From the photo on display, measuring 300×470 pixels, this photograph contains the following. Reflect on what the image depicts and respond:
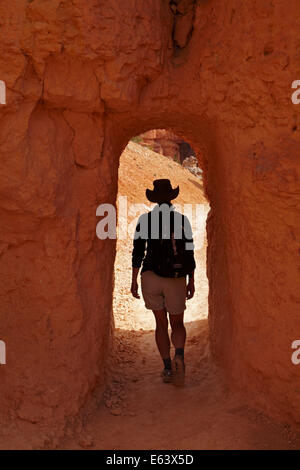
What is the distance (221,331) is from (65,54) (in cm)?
270

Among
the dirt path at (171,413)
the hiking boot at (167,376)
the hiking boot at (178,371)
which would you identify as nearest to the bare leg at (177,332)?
the hiking boot at (178,371)

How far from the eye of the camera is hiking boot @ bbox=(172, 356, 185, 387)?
362 cm

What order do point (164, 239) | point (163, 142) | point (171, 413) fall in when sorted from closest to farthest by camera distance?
point (171, 413), point (164, 239), point (163, 142)

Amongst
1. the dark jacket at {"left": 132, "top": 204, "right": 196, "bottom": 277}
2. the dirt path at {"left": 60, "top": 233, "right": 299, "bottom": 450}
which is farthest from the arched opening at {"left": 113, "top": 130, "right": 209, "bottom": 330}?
the dark jacket at {"left": 132, "top": 204, "right": 196, "bottom": 277}

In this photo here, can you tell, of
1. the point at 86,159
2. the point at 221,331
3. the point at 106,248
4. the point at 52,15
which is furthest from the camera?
the point at 221,331

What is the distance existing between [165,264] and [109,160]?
101 cm

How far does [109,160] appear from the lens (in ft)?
11.5

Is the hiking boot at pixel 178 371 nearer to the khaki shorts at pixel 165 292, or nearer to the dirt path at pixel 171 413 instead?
the dirt path at pixel 171 413

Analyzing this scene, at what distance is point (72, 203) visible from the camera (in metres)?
3.28

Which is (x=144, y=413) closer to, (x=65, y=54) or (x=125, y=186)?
(x=65, y=54)

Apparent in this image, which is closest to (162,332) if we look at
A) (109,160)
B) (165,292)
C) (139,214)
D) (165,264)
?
(165,292)

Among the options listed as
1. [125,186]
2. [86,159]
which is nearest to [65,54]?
[86,159]

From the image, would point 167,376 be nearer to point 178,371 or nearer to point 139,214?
point 178,371

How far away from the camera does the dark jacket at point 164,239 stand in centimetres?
376
